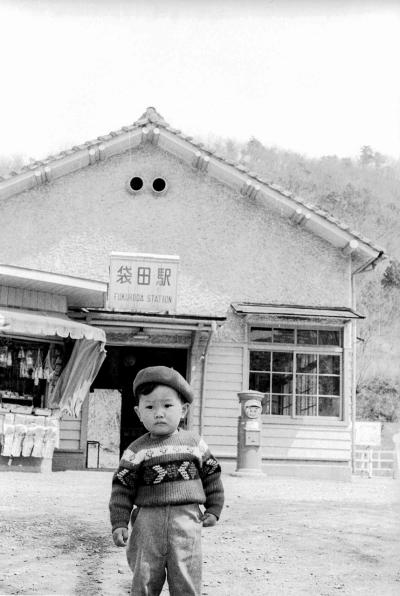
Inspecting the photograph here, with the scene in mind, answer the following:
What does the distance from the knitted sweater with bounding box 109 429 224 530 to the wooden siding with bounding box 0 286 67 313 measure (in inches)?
342

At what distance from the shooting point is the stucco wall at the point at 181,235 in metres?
14.3

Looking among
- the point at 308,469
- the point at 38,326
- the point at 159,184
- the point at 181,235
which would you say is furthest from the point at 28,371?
the point at 308,469

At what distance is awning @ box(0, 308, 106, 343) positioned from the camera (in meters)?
11.0

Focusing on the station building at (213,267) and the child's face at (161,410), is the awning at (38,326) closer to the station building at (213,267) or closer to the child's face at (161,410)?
the station building at (213,267)

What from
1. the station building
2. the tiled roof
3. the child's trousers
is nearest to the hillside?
the station building

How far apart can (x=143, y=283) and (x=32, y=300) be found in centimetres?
241

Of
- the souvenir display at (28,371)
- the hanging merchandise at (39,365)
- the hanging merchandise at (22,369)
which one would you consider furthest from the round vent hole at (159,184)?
the hanging merchandise at (22,369)

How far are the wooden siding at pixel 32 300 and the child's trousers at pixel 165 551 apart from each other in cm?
881

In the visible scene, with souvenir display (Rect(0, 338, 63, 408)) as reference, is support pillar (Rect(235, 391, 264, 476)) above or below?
below

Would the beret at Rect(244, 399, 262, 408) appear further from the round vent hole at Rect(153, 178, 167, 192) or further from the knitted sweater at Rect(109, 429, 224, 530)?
the knitted sweater at Rect(109, 429, 224, 530)

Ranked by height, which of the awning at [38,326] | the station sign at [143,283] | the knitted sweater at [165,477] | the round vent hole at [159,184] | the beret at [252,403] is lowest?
the knitted sweater at [165,477]

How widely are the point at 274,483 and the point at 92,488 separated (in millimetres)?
3080

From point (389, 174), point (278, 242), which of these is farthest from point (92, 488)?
point (389, 174)

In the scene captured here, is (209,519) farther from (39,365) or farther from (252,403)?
(39,365)
